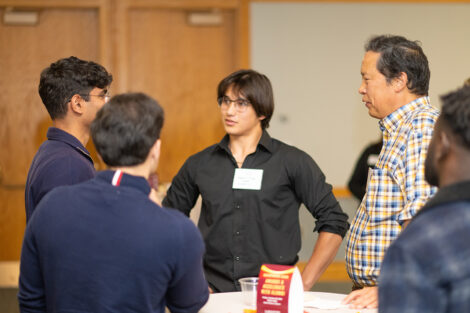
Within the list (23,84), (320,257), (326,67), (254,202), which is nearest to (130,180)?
(254,202)

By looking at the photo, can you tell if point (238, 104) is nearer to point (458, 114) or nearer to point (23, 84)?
point (458, 114)

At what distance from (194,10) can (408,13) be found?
2104 millimetres

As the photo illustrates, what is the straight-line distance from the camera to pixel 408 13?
6.00 meters

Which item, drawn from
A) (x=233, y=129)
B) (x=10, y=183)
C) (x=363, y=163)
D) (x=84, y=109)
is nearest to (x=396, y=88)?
(x=233, y=129)

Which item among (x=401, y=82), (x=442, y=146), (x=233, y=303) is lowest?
(x=233, y=303)

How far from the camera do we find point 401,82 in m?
2.41

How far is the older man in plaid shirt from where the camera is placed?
219 centimetres

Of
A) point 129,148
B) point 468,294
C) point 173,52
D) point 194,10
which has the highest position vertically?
point 194,10

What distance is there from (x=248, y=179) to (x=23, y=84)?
3.62 m

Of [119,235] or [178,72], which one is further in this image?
[178,72]

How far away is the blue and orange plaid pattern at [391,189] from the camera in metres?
2.15

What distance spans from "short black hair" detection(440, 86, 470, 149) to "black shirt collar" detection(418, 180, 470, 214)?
9 centimetres

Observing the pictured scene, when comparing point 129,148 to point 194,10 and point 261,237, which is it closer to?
point 261,237

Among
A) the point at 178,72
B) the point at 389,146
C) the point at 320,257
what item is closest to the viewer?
the point at 389,146
